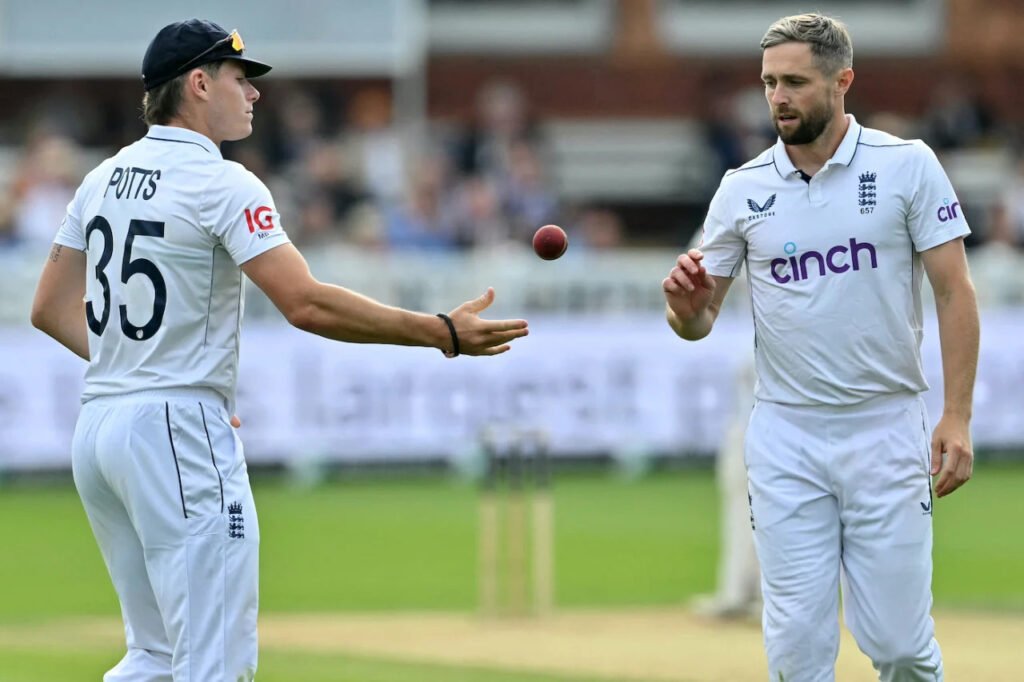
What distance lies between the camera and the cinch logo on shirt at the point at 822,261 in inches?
275

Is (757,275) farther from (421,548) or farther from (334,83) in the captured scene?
(334,83)

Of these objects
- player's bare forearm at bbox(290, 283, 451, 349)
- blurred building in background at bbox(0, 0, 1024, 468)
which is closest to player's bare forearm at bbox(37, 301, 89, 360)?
player's bare forearm at bbox(290, 283, 451, 349)

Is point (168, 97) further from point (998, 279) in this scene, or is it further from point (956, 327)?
point (998, 279)

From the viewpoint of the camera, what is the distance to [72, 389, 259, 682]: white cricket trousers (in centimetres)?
626

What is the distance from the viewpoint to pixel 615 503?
18438mm

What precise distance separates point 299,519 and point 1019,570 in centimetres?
636

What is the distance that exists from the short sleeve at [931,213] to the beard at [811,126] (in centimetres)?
37

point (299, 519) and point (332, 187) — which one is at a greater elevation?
point (332, 187)

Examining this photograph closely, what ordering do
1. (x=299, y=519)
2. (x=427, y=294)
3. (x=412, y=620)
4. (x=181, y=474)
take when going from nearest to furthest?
1. (x=181, y=474)
2. (x=412, y=620)
3. (x=299, y=519)
4. (x=427, y=294)

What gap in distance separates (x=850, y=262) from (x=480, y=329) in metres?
1.43

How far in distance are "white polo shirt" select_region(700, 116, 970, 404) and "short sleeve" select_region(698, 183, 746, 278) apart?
0.40 feet

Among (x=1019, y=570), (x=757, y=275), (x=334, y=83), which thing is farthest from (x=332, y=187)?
(x=757, y=275)

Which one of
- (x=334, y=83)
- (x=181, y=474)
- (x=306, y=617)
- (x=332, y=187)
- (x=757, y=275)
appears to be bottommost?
(x=306, y=617)

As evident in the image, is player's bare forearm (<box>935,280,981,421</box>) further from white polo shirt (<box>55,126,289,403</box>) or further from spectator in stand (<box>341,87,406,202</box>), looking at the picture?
spectator in stand (<box>341,87,406,202</box>)
